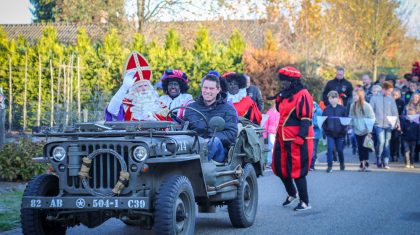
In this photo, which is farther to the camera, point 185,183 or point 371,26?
point 371,26

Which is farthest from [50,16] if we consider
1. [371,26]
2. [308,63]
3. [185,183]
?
[185,183]

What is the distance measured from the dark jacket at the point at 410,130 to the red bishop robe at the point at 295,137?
8789mm

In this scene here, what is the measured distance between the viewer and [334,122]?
1764 centimetres

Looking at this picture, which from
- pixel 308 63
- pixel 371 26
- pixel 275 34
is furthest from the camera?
pixel 371 26

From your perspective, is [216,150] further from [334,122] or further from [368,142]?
[368,142]

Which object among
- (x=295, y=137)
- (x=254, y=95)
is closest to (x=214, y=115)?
(x=295, y=137)

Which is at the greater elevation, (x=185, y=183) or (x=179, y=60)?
(x=179, y=60)

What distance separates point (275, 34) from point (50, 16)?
2993cm

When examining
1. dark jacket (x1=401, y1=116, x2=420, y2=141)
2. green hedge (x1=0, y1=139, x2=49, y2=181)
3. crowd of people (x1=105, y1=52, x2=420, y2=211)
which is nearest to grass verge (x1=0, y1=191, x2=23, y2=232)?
A: green hedge (x1=0, y1=139, x2=49, y2=181)

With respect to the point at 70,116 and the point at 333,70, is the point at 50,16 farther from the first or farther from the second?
the point at 70,116

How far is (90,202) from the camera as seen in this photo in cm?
705

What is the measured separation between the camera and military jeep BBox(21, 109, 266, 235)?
7.09 m

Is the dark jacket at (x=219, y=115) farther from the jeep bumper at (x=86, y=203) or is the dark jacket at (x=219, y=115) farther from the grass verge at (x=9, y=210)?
the grass verge at (x=9, y=210)

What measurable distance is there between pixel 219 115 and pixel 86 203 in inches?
107
